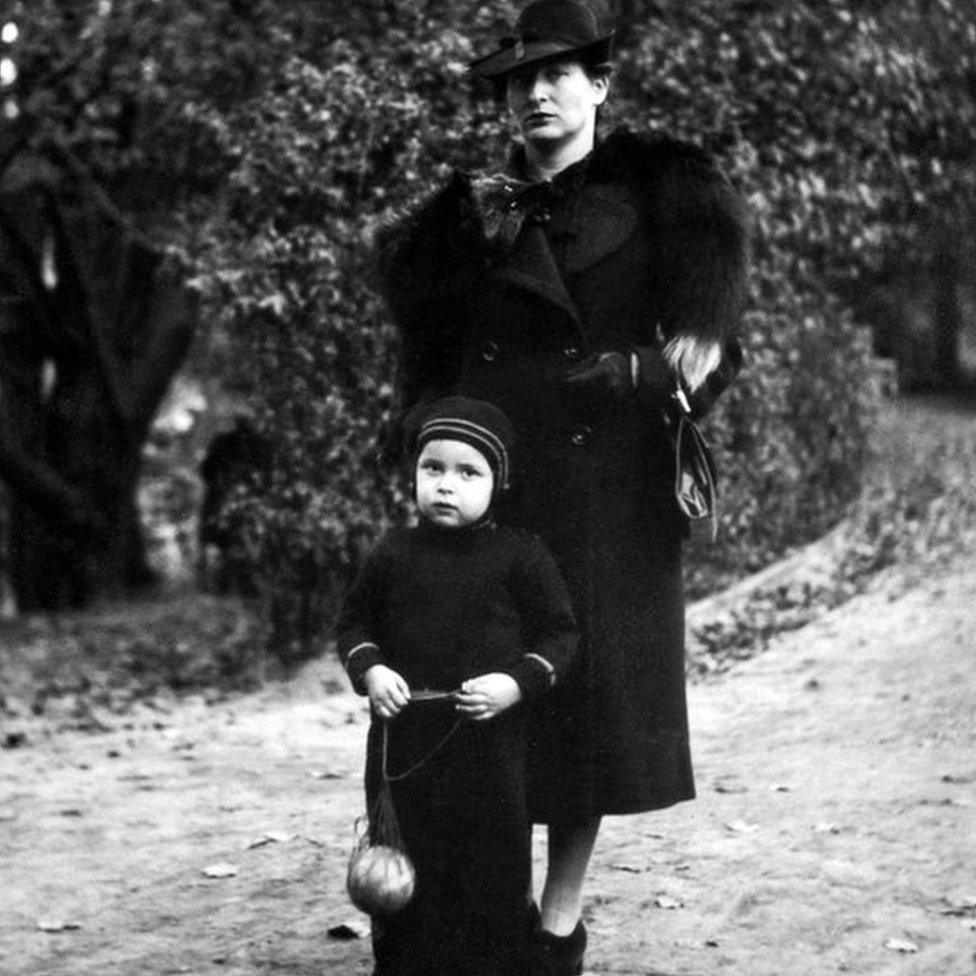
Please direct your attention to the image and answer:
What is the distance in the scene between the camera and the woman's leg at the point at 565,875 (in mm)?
4566

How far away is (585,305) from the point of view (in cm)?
443

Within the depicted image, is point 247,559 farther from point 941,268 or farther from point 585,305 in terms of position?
point 941,268

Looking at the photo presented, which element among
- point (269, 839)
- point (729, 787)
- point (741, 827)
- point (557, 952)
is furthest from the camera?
point (729, 787)

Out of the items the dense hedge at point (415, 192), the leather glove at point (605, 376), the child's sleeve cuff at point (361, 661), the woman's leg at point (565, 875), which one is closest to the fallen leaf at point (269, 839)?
the woman's leg at point (565, 875)

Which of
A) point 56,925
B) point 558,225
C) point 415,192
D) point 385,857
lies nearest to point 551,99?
point 558,225

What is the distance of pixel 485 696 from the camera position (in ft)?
13.6

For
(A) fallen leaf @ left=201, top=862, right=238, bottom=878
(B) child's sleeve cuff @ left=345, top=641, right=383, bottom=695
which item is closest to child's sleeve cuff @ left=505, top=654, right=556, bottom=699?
(B) child's sleeve cuff @ left=345, top=641, right=383, bottom=695

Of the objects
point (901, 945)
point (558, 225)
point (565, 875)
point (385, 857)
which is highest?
point (558, 225)

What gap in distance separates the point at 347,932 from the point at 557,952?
3.60 ft

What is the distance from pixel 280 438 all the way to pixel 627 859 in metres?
4.51

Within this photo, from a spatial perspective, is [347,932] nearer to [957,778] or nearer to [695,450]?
[695,450]

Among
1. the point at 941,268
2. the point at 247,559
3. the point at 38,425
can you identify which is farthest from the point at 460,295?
the point at 941,268

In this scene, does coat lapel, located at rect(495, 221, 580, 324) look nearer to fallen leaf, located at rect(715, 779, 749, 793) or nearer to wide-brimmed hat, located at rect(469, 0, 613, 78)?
wide-brimmed hat, located at rect(469, 0, 613, 78)

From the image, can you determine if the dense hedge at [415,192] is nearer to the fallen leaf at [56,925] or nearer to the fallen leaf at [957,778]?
the fallen leaf at [957,778]
